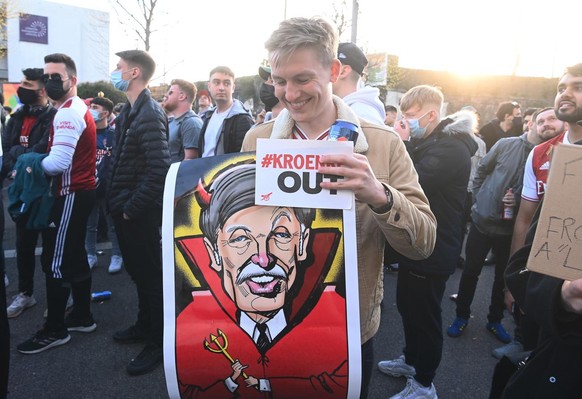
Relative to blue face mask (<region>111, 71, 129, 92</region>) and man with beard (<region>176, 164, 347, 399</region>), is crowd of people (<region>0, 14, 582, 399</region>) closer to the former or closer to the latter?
blue face mask (<region>111, 71, 129, 92</region>)

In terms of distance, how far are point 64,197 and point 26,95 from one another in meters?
1.21

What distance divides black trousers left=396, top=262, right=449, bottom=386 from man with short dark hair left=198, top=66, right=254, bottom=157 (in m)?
2.00

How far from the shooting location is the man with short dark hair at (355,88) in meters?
2.73

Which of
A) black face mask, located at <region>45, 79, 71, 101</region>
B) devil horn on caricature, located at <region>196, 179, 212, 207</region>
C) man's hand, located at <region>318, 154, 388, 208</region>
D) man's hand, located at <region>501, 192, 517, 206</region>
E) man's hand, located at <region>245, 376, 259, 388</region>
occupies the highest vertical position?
black face mask, located at <region>45, 79, 71, 101</region>

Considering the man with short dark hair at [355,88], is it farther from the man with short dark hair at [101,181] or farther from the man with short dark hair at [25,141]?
the man with short dark hair at [101,181]

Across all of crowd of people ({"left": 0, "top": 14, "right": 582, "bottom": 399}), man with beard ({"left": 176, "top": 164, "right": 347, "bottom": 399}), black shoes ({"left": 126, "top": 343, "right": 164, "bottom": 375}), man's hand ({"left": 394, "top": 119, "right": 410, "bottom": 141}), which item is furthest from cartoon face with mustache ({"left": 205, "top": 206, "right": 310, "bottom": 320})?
black shoes ({"left": 126, "top": 343, "right": 164, "bottom": 375})

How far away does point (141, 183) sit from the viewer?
2.79 meters

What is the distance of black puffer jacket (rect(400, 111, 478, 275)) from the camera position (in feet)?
8.35

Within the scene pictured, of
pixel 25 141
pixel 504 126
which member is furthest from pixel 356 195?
pixel 504 126

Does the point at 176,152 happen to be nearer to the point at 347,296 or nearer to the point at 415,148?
the point at 415,148

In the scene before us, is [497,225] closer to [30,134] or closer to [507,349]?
[507,349]

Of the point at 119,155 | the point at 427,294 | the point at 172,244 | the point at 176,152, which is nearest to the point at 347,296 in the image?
the point at 172,244

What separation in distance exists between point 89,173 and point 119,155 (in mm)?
471

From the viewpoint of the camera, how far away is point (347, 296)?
1170mm
